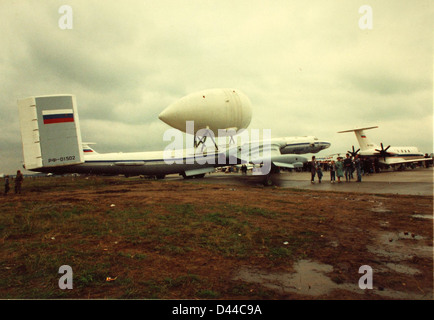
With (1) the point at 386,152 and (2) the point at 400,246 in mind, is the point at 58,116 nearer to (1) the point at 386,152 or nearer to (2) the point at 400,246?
(2) the point at 400,246

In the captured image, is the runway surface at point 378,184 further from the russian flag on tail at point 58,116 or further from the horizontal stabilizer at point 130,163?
the russian flag on tail at point 58,116

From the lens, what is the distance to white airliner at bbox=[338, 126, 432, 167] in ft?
96.9

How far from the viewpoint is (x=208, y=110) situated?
17.7 m

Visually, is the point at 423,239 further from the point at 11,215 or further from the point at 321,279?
the point at 11,215

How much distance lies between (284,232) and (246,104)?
1605cm

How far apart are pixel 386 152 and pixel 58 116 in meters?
34.3

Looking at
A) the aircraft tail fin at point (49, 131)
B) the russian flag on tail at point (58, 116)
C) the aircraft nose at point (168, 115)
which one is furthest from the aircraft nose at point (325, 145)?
the russian flag on tail at point (58, 116)

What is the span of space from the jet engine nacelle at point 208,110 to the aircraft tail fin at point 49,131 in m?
5.93

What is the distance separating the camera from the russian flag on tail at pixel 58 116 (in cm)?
1397

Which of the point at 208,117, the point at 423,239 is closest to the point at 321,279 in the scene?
the point at 423,239

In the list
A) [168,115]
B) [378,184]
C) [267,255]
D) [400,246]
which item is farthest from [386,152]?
[267,255]

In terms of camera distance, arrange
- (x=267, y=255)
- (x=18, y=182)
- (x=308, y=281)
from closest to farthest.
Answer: (x=308, y=281) < (x=267, y=255) < (x=18, y=182)

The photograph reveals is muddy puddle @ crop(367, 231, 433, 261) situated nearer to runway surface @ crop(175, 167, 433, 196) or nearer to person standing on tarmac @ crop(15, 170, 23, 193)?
runway surface @ crop(175, 167, 433, 196)

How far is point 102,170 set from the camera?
22.1m
